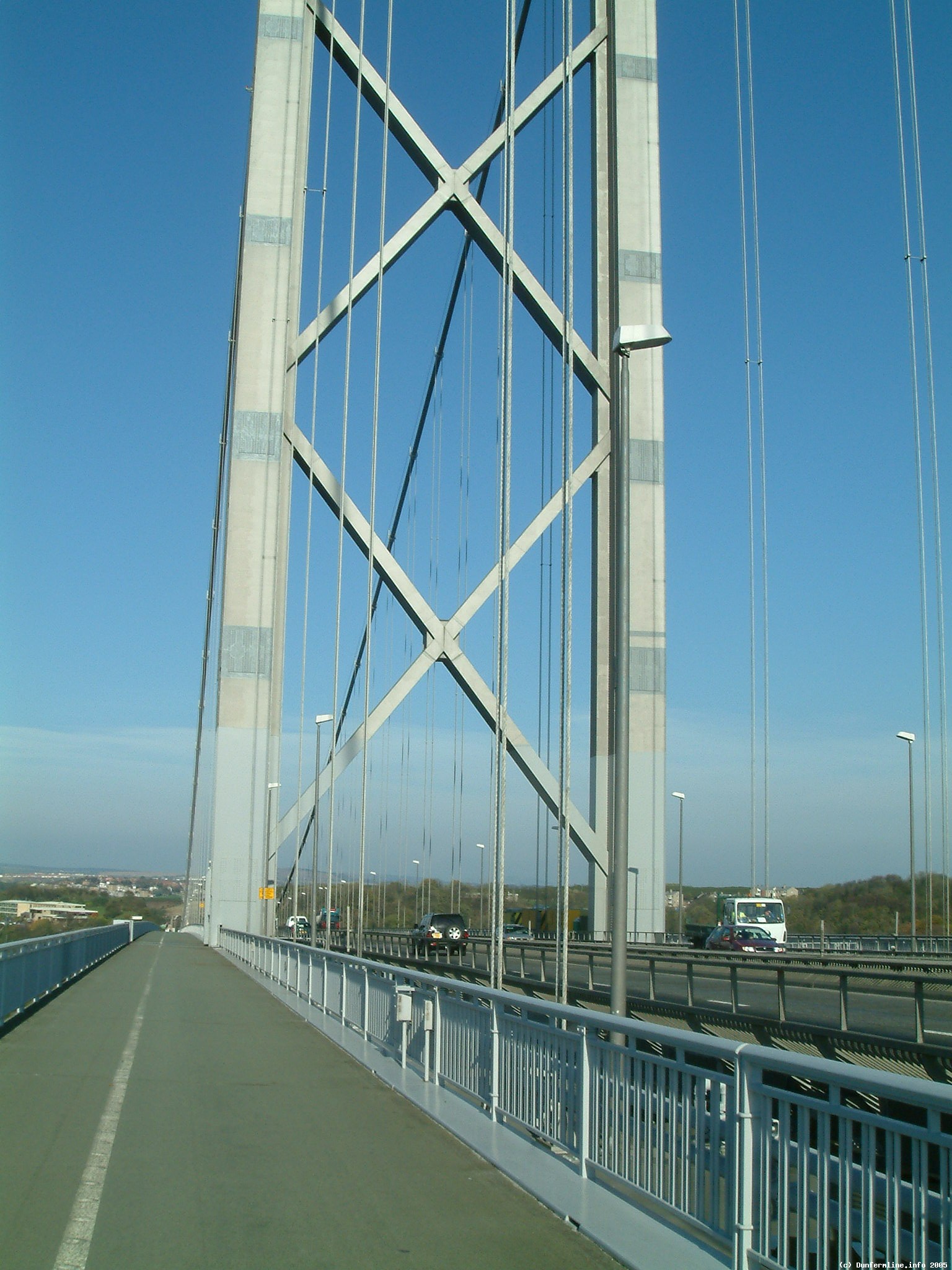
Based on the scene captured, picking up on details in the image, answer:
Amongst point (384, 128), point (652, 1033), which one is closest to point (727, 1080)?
point (652, 1033)

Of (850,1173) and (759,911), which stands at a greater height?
(759,911)

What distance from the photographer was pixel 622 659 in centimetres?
820

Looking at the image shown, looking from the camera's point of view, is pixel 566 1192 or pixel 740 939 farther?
pixel 740 939

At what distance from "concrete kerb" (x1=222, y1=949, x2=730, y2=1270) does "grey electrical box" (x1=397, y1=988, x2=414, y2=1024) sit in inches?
13.9

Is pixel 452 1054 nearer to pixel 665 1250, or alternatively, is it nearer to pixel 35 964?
pixel 665 1250

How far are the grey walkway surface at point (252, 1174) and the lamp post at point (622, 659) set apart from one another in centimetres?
146

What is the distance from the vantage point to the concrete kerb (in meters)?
4.21

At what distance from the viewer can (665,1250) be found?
4258 mm

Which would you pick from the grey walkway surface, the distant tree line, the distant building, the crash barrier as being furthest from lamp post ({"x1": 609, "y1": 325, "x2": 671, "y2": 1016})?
the distant building

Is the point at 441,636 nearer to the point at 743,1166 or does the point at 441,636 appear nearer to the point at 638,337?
the point at 638,337

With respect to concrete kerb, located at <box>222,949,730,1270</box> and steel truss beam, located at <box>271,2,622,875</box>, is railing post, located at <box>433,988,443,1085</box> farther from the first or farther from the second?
steel truss beam, located at <box>271,2,622,875</box>

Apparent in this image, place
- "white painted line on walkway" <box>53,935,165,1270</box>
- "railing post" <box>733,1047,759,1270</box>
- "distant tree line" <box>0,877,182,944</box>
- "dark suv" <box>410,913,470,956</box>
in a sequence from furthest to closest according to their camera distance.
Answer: "dark suv" <box>410,913,470,956</box>, "distant tree line" <box>0,877,182,944</box>, "white painted line on walkway" <box>53,935,165,1270</box>, "railing post" <box>733,1047,759,1270</box>

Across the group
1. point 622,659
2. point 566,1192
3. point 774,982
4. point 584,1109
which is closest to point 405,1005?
point 622,659

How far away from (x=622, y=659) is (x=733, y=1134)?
4.39 m
